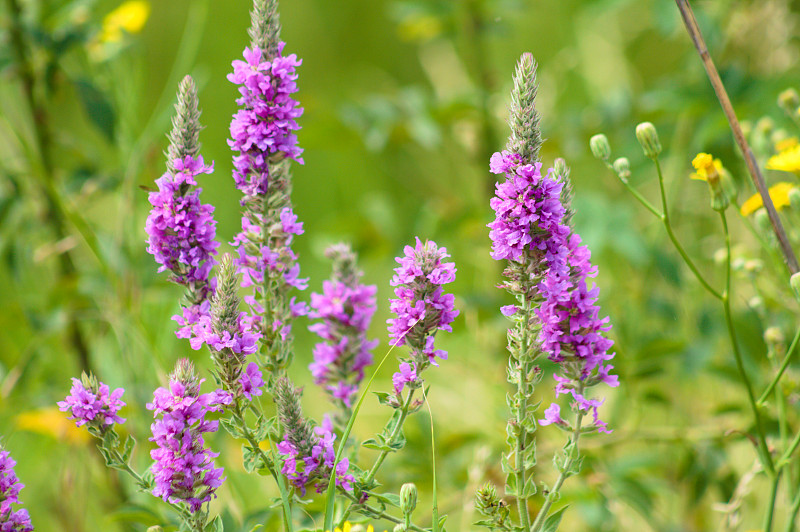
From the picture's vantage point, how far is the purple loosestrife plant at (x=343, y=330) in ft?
2.59

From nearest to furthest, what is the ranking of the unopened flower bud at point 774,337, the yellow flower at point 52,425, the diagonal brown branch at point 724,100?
1. the diagonal brown branch at point 724,100
2. the unopened flower bud at point 774,337
3. the yellow flower at point 52,425

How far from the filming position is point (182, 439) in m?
0.61

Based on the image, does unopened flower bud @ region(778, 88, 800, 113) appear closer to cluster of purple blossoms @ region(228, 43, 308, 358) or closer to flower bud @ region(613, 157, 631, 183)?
flower bud @ region(613, 157, 631, 183)

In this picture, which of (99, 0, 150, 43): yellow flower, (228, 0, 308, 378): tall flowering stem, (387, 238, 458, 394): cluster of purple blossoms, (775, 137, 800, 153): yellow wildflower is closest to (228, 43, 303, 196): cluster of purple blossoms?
(228, 0, 308, 378): tall flowering stem

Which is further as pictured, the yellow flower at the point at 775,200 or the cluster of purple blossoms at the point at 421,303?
the yellow flower at the point at 775,200

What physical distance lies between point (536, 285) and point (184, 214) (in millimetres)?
281

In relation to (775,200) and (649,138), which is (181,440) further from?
(775,200)

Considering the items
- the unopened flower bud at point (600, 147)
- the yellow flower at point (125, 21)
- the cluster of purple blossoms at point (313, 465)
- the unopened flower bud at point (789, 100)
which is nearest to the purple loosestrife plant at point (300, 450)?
the cluster of purple blossoms at point (313, 465)

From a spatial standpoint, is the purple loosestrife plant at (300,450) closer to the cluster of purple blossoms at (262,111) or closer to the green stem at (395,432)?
the green stem at (395,432)

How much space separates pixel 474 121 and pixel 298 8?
1.57m

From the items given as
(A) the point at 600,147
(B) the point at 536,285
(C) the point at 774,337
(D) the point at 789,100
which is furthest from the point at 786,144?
(B) the point at 536,285

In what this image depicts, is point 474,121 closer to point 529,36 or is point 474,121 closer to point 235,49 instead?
point 529,36

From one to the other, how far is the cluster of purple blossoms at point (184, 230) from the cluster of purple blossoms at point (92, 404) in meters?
0.07

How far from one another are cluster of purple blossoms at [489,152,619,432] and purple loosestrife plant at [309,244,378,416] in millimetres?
199
